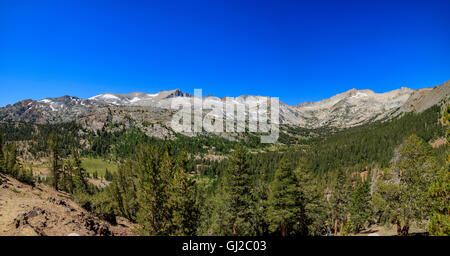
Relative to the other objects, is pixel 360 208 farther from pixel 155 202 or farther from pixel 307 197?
pixel 155 202

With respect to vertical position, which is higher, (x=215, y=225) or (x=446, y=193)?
(x=446, y=193)

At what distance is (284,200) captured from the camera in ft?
88.4

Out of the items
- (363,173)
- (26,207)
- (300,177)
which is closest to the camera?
(26,207)

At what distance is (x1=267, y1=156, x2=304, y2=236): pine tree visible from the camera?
26.7 m

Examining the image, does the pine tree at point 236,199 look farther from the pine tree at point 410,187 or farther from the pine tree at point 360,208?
the pine tree at point 360,208

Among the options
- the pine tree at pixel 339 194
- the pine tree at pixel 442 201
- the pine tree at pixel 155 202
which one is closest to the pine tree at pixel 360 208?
the pine tree at pixel 339 194

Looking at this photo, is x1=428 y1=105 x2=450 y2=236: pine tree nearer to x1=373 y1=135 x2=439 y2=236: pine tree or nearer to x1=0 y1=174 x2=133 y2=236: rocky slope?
x1=373 y1=135 x2=439 y2=236: pine tree

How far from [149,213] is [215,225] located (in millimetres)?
9140

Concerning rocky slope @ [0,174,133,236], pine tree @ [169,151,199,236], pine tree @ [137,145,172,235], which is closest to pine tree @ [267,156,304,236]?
pine tree @ [169,151,199,236]
